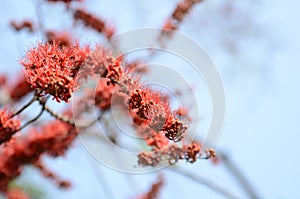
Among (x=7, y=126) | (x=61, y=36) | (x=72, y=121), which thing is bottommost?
(x=7, y=126)

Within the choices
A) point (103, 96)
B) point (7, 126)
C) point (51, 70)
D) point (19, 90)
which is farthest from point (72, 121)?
point (19, 90)

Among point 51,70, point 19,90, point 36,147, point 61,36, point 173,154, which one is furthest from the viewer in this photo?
point 19,90

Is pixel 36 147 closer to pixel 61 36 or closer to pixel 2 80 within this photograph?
pixel 61 36

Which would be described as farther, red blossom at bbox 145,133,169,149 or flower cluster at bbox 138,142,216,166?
red blossom at bbox 145,133,169,149

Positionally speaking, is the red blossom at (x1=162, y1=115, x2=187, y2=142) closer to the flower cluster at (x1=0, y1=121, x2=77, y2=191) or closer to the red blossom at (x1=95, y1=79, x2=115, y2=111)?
the red blossom at (x1=95, y1=79, x2=115, y2=111)

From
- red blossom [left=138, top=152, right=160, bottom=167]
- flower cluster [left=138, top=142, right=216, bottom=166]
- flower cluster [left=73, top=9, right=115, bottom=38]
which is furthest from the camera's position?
flower cluster [left=73, top=9, right=115, bottom=38]

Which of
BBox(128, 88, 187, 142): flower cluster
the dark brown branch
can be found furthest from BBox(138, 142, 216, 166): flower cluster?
the dark brown branch
